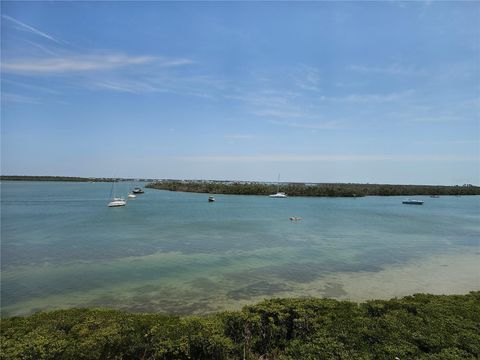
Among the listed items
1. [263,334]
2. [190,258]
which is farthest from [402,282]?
[190,258]

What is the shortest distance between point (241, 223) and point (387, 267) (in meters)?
20.1

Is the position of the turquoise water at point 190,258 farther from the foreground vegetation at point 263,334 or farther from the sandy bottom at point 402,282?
the foreground vegetation at point 263,334

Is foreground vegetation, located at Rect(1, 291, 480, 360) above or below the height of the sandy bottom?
above

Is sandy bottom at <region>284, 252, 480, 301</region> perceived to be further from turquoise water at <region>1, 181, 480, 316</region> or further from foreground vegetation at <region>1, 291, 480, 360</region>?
foreground vegetation at <region>1, 291, 480, 360</region>

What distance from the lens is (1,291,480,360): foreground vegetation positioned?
6.25m

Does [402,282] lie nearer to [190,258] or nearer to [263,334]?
[263,334]

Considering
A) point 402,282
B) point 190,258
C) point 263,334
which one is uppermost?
point 263,334

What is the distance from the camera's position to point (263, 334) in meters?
7.56

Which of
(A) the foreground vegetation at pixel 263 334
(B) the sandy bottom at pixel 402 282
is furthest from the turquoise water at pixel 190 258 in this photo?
(A) the foreground vegetation at pixel 263 334

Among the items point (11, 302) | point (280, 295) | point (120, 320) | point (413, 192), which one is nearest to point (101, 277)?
point (11, 302)

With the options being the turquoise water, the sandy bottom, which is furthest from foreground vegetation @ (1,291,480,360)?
the sandy bottom

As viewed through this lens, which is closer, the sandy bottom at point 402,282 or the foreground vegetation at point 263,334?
the foreground vegetation at point 263,334

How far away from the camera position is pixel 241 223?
37250 millimetres

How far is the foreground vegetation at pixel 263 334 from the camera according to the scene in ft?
20.5
